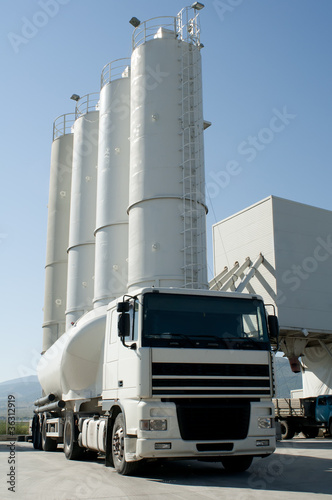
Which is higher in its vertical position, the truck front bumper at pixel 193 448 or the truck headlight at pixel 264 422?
the truck headlight at pixel 264 422

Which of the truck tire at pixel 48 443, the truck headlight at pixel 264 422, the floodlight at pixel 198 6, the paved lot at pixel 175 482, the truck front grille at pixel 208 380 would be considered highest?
the floodlight at pixel 198 6

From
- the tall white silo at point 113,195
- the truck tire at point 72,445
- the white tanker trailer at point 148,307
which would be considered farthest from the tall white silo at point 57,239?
the truck tire at point 72,445

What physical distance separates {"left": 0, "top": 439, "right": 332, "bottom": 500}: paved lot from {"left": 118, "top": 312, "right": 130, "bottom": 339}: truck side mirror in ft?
7.32

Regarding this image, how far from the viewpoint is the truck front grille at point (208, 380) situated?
8.27m

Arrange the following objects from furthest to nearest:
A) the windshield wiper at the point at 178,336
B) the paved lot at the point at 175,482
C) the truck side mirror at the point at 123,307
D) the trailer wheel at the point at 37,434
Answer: the trailer wheel at the point at 37,434 < the truck side mirror at the point at 123,307 < the windshield wiper at the point at 178,336 < the paved lot at the point at 175,482

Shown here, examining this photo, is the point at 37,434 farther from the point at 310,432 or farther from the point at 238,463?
the point at 310,432

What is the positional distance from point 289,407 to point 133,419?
628 inches

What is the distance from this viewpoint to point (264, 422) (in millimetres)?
8695

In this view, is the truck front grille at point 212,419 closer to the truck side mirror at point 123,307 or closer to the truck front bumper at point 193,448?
the truck front bumper at point 193,448

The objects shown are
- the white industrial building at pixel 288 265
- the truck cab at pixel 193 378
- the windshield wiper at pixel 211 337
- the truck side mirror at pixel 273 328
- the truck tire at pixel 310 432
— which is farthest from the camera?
the white industrial building at pixel 288 265

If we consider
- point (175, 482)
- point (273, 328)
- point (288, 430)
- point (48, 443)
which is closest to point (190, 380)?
point (175, 482)

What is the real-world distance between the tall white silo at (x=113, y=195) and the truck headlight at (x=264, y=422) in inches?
530

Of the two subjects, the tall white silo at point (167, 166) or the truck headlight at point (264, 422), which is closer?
the truck headlight at point (264, 422)

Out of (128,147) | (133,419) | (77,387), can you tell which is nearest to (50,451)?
(77,387)
